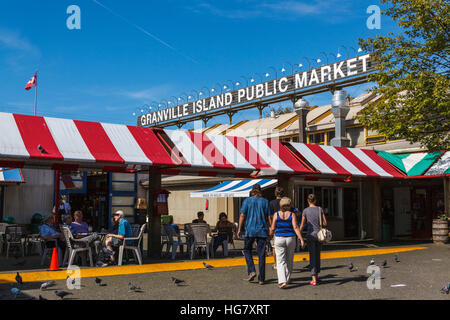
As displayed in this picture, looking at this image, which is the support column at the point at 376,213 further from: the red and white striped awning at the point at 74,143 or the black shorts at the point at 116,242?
the black shorts at the point at 116,242

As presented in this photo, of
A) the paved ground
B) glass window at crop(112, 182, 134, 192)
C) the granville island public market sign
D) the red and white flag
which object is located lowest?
the paved ground

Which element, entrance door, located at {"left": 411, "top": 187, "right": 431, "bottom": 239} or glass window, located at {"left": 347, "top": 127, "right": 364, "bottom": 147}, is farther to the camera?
glass window, located at {"left": 347, "top": 127, "right": 364, "bottom": 147}

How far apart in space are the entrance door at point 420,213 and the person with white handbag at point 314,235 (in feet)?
45.6

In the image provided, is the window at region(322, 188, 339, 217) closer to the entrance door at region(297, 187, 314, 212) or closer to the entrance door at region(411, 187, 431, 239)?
the entrance door at region(297, 187, 314, 212)

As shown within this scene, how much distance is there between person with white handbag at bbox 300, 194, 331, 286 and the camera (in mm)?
8242

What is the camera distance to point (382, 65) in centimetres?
1730

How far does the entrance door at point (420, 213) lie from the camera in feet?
67.6

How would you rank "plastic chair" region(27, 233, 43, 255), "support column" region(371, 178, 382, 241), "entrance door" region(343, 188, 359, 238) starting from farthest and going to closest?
"entrance door" region(343, 188, 359, 238)
"support column" region(371, 178, 382, 241)
"plastic chair" region(27, 233, 43, 255)

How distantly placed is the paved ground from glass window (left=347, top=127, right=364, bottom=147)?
469 inches

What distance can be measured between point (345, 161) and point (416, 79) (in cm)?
365

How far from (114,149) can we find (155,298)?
560cm

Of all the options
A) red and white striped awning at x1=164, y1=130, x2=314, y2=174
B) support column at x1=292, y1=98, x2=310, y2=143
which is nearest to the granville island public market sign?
support column at x1=292, y1=98, x2=310, y2=143

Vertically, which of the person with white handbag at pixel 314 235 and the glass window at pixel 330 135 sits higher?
the glass window at pixel 330 135

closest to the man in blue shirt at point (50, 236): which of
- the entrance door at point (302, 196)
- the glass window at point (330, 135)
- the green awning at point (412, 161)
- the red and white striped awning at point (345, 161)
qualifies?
the red and white striped awning at point (345, 161)
